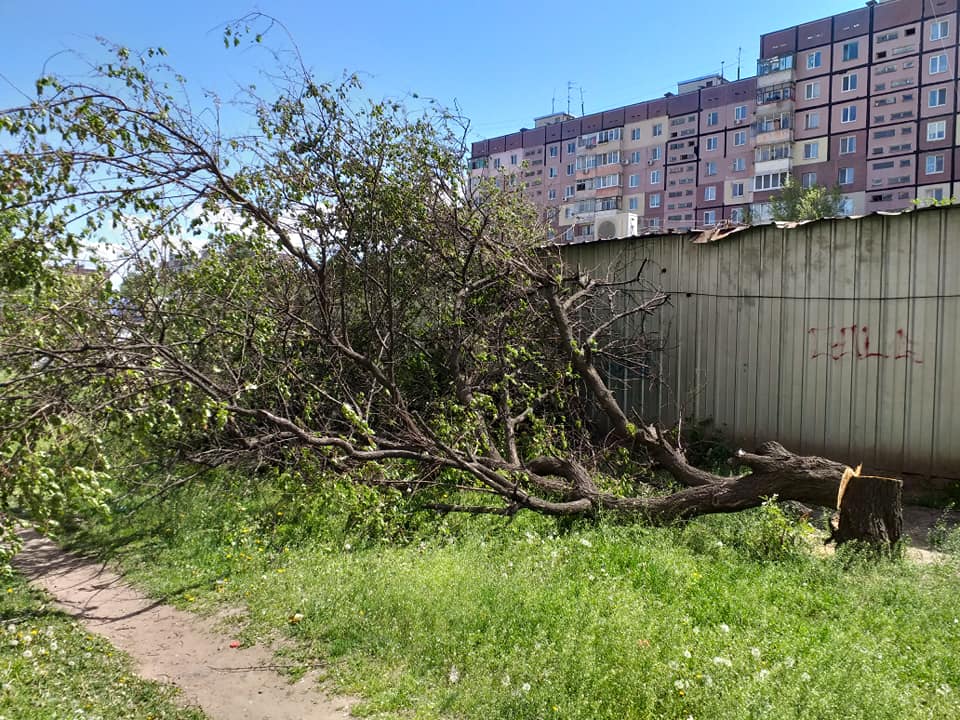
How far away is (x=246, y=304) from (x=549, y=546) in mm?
4341

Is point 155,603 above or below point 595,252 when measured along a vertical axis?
below

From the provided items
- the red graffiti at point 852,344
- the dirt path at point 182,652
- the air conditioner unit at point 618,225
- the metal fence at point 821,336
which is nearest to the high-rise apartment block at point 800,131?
the air conditioner unit at point 618,225

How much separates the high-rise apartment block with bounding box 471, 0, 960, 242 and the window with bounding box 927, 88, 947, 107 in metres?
0.10

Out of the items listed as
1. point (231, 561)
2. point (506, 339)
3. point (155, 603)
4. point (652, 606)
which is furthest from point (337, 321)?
point (652, 606)

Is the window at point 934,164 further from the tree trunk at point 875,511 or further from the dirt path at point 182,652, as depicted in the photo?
the dirt path at point 182,652

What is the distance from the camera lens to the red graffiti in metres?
7.30

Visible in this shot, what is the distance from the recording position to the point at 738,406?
852 cm

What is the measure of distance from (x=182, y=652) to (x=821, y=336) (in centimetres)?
717

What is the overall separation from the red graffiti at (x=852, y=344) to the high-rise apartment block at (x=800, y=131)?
24.8 m

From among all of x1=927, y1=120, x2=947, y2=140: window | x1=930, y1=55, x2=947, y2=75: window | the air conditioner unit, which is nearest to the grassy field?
the air conditioner unit

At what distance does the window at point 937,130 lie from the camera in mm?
36094

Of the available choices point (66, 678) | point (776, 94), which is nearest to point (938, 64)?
point (776, 94)

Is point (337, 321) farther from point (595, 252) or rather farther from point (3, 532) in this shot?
point (3, 532)

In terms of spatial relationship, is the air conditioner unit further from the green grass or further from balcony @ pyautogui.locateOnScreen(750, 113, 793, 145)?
balcony @ pyautogui.locateOnScreen(750, 113, 793, 145)
